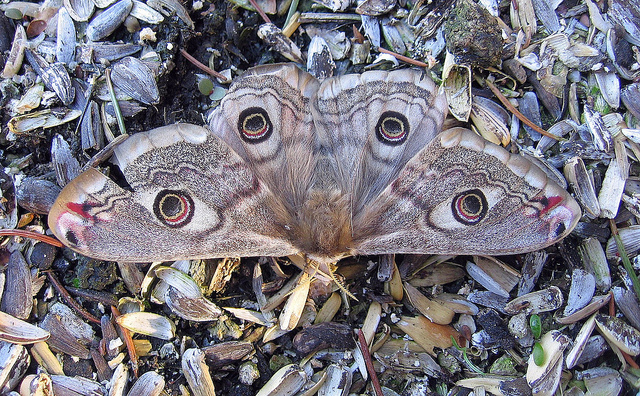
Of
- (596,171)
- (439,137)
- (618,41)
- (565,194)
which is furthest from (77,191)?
(618,41)

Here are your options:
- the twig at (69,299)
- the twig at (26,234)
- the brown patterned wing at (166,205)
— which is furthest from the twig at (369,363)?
the twig at (26,234)

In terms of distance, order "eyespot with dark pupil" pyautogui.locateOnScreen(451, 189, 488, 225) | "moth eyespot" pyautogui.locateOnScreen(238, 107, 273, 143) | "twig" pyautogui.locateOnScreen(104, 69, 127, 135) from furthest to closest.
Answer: "twig" pyautogui.locateOnScreen(104, 69, 127, 135)
"moth eyespot" pyautogui.locateOnScreen(238, 107, 273, 143)
"eyespot with dark pupil" pyautogui.locateOnScreen(451, 189, 488, 225)

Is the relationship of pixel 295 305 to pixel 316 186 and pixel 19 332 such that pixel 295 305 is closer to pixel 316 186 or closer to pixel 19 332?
pixel 316 186

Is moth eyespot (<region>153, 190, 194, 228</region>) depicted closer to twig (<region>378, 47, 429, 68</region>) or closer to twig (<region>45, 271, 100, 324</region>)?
twig (<region>45, 271, 100, 324</region>)

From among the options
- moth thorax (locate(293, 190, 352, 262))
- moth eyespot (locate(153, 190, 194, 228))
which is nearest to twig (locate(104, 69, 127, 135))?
moth eyespot (locate(153, 190, 194, 228))

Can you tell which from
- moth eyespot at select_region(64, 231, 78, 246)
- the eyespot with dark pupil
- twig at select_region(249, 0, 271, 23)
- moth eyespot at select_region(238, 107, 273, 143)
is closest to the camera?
moth eyespot at select_region(64, 231, 78, 246)

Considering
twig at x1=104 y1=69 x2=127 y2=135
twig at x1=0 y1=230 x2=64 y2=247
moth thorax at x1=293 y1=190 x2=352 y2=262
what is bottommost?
twig at x1=0 y1=230 x2=64 y2=247

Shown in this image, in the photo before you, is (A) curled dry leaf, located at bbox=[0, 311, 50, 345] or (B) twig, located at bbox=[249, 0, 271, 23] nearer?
(A) curled dry leaf, located at bbox=[0, 311, 50, 345]

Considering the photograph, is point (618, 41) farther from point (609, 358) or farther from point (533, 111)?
point (609, 358)
